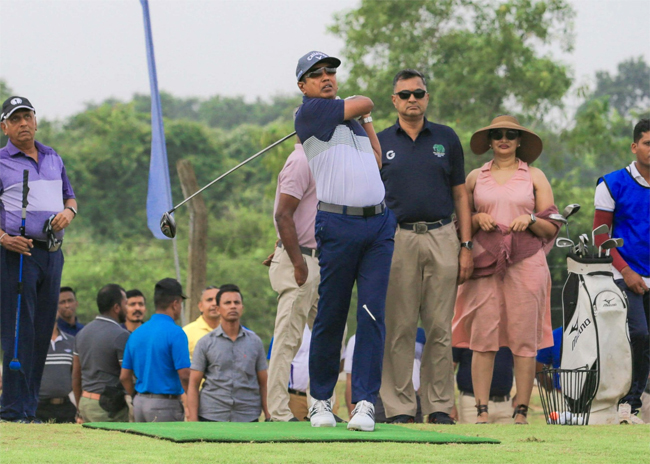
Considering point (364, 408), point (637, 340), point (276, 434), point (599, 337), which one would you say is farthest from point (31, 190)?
point (637, 340)

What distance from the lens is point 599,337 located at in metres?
6.99

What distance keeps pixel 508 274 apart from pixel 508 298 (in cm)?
17

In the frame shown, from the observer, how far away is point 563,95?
28344mm

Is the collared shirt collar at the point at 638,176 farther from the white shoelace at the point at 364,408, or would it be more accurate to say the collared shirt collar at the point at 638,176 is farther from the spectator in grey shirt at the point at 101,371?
the spectator in grey shirt at the point at 101,371

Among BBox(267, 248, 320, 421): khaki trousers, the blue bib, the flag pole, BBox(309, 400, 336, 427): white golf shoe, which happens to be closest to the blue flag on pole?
the flag pole

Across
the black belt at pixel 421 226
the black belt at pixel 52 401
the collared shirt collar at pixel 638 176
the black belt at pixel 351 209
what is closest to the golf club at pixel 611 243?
the collared shirt collar at pixel 638 176

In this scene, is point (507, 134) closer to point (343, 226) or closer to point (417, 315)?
point (417, 315)

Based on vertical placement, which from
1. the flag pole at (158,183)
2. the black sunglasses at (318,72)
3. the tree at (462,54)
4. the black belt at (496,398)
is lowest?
the black belt at (496,398)

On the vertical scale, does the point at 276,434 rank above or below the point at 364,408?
below

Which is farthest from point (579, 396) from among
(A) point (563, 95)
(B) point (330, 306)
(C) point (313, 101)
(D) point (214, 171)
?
(D) point (214, 171)

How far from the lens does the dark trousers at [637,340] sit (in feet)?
24.6

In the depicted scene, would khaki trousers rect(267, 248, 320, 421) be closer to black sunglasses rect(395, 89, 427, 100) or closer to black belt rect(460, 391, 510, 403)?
black sunglasses rect(395, 89, 427, 100)

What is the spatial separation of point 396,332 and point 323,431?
1.74 m

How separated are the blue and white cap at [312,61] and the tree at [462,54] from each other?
22.8 m
